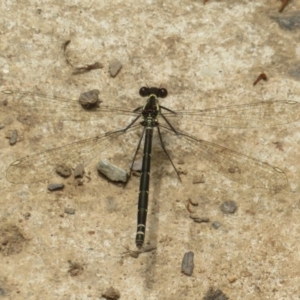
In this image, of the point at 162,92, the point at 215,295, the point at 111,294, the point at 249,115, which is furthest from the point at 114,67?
the point at 215,295

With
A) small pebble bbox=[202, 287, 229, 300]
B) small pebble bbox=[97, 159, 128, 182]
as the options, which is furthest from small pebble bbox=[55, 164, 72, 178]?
small pebble bbox=[202, 287, 229, 300]

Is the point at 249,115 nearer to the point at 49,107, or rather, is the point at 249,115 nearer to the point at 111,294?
the point at 49,107

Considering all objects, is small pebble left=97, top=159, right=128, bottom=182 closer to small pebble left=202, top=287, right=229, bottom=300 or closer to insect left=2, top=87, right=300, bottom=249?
insect left=2, top=87, right=300, bottom=249

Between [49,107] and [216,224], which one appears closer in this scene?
[216,224]

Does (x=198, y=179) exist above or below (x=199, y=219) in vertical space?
above

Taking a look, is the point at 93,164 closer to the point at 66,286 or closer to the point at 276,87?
the point at 66,286

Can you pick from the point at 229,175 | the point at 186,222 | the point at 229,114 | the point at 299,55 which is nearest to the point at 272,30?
the point at 299,55
